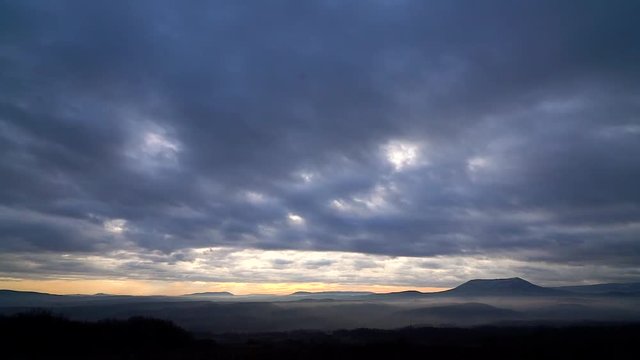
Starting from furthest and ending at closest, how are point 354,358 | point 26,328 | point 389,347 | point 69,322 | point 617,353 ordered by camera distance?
point 69,322 → point 26,328 → point 389,347 → point 617,353 → point 354,358

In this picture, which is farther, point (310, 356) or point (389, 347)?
point (389, 347)

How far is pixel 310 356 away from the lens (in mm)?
33375

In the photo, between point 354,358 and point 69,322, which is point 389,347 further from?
point 69,322

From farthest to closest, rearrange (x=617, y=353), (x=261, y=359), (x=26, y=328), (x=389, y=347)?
(x=26, y=328) < (x=389, y=347) < (x=617, y=353) < (x=261, y=359)

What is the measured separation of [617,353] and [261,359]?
23.9 m

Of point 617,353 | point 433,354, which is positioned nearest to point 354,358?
point 433,354

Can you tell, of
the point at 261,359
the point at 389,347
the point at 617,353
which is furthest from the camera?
the point at 389,347

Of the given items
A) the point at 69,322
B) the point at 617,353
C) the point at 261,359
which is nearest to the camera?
the point at 261,359

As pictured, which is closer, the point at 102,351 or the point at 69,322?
the point at 102,351

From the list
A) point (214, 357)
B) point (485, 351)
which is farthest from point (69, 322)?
point (485, 351)

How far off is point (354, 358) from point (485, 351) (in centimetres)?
998

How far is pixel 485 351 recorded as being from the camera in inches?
1452

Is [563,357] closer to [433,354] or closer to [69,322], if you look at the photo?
[433,354]

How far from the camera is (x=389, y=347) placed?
127 ft
